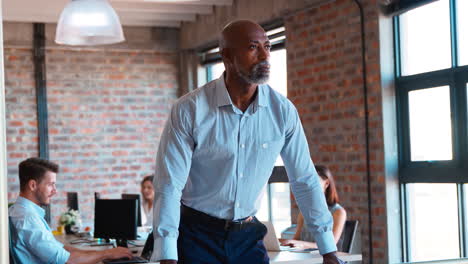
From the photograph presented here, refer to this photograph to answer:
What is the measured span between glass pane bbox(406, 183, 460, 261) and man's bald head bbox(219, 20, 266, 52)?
3.35 metres

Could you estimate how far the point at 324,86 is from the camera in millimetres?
6336

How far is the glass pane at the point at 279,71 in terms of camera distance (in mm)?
7355

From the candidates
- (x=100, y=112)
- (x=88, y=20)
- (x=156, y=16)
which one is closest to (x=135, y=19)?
(x=156, y=16)

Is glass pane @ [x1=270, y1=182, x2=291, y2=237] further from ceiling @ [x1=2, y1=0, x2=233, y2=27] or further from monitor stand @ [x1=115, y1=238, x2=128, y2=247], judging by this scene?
monitor stand @ [x1=115, y1=238, x2=128, y2=247]

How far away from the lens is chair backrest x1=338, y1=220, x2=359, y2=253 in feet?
15.0

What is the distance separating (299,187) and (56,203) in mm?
6555

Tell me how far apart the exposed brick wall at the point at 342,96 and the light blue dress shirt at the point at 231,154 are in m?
3.33

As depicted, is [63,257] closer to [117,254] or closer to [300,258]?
[117,254]

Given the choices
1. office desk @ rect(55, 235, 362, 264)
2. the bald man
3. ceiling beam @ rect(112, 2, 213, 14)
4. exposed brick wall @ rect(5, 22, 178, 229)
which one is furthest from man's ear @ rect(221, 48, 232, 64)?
exposed brick wall @ rect(5, 22, 178, 229)

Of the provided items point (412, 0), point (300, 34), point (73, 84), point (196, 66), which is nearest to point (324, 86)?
point (300, 34)

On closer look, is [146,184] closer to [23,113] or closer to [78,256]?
[23,113]

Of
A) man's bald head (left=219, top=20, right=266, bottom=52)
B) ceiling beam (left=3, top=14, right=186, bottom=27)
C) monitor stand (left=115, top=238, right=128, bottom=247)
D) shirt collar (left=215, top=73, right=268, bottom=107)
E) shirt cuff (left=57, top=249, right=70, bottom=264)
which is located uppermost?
ceiling beam (left=3, top=14, right=186, bottom=27)

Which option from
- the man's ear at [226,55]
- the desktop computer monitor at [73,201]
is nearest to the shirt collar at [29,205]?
the man's ear at [226,55]

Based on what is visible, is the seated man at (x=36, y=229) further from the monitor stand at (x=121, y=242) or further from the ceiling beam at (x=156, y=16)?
the ceiling beam at (x=156, y=16)
